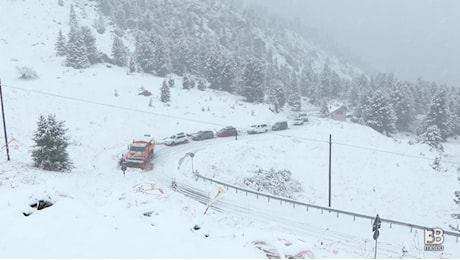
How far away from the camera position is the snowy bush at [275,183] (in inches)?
1324

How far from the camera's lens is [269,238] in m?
11.7

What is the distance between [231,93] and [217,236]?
62.6m

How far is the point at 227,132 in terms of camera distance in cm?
5044

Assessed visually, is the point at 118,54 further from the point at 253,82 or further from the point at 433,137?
the point at 433,137

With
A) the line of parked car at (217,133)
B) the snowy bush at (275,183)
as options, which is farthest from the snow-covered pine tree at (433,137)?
the snowy bush at (275,183)

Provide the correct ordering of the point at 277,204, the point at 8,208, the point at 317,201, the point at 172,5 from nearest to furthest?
the point at 8,208
the point at 277,204
the point at 317,201
the point at 172,5

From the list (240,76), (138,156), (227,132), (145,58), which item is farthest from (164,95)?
(138,156)

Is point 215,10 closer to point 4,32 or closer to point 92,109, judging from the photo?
point 4,32

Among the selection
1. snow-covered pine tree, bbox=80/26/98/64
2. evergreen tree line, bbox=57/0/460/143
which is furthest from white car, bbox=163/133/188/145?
snow-covered pine tree, bbox=80/26/98/64

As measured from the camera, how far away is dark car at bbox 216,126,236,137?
50219mm

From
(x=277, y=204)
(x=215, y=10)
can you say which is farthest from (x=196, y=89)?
(x=215, y=10)

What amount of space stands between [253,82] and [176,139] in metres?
28.6

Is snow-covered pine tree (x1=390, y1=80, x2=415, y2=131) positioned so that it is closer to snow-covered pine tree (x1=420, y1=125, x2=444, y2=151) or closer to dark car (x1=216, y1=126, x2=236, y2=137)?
snow-covered pine tree (x1=420, y1=125, x2=444, y2=151)

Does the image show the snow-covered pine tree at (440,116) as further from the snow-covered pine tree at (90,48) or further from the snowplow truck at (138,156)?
the snow-covered pine tree at (90,48)
